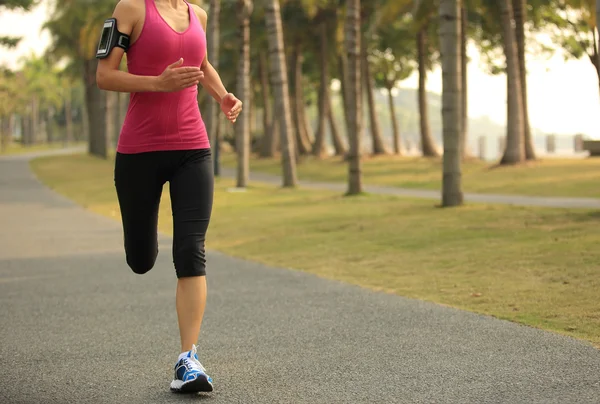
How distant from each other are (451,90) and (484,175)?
1197cm

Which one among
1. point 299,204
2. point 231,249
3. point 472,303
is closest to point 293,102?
point 299,204

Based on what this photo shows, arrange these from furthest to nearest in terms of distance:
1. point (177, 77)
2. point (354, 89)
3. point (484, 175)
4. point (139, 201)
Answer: point (484, 175)
point (354, 89)
point (139, 201)
point (177, 77)

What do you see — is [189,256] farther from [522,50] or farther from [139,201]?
[522,50]

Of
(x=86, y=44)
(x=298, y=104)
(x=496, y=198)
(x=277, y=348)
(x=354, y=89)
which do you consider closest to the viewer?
(x=277, y=348)

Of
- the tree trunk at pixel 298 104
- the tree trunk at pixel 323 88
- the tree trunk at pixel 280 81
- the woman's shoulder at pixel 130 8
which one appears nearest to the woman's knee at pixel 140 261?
the woman's shoulder at pixel 130 8

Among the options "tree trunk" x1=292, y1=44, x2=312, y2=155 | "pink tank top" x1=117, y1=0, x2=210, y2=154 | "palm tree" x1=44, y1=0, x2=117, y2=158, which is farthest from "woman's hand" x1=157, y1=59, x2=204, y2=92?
"tree trunk" x1=292, y1=44, x2=312, y2=155

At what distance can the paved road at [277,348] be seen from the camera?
4676 millimetres

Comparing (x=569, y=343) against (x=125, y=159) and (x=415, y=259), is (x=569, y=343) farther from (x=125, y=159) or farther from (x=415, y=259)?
(x=415, y=259)

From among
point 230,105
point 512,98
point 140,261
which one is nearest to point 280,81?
point 512,98

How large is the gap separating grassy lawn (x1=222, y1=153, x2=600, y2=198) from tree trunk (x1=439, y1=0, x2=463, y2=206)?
183 inches

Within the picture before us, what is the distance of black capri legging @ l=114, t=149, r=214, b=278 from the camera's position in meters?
4.66

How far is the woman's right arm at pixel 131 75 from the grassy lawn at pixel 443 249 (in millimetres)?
3006

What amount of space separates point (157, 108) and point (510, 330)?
292cm

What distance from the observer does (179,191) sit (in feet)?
15.4
